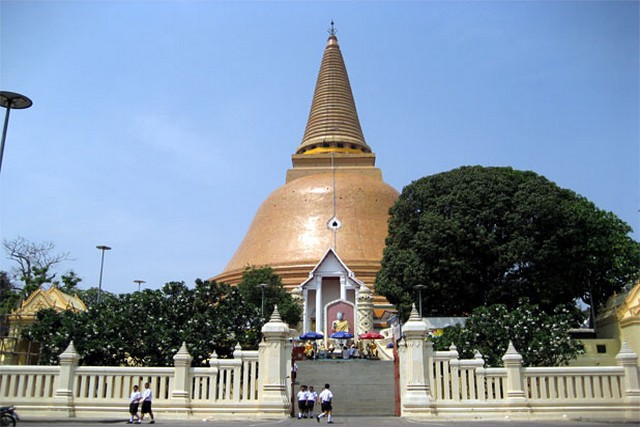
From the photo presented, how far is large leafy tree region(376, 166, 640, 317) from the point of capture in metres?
28.4

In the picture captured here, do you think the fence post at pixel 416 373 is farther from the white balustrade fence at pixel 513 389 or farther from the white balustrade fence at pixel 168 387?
the white balustrade fence at pixel 168 387

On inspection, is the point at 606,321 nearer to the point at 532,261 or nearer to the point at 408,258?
the point at 532,261

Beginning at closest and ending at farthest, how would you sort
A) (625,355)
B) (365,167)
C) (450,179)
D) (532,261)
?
(625,355) < (532,261) < (450,179) < (365,167)

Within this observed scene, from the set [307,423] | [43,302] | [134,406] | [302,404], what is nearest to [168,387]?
[134,406]

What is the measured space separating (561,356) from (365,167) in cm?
3190

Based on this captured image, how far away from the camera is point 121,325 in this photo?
2127 cm

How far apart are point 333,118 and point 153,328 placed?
37.2 m

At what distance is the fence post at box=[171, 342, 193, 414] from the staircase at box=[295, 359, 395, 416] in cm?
442

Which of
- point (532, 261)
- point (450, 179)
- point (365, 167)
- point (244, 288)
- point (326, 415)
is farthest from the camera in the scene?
point (365, 167)

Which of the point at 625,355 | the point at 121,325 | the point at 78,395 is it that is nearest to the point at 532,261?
the point at 625,355

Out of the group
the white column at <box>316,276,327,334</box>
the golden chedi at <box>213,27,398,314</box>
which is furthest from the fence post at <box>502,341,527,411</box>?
the golden chedi at <box>213,27,398,314</box>

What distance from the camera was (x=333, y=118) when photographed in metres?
55.5

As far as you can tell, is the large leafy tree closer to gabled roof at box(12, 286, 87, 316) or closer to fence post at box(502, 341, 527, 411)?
fence post at box(502, 341, 527, 411)

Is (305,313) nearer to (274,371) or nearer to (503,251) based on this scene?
Answer: (503,251)
